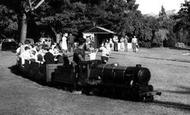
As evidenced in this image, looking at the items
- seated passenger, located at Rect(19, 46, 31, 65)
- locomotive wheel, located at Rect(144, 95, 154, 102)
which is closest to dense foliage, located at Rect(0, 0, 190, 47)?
seated passenger, located at Rect(19, 46, 31, 65)

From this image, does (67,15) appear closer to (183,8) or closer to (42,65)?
(42,65)

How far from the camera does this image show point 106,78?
44.2ft

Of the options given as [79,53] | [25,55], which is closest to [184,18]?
[25,55]


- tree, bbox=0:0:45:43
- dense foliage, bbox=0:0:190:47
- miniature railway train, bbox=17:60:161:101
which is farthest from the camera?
dense foliage, bbox=0:0:190:47

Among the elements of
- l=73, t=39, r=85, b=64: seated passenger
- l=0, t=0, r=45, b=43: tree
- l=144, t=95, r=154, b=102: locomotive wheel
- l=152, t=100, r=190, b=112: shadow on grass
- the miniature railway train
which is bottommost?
l=152, t=100, r=190, b=112: shadow on grass

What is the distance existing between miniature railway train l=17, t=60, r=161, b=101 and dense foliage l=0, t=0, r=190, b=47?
23.3 meters

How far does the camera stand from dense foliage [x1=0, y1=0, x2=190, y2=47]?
43312mm

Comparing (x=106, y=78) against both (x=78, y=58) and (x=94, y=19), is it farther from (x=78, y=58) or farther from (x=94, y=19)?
(x=94, y=19)

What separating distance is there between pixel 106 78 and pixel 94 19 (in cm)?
4543

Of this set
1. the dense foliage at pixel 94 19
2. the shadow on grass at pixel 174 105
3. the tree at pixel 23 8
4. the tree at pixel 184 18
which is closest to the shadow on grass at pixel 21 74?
the shadow on grass at pixel 174 105

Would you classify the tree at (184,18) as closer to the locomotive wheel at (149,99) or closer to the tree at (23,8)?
the tree at (23,8)

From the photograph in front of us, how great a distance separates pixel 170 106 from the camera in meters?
11.7

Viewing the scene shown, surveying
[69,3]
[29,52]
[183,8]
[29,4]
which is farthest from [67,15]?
[183,8]

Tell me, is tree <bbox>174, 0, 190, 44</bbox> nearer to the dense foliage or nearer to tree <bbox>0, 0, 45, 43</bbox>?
the dense foliage
